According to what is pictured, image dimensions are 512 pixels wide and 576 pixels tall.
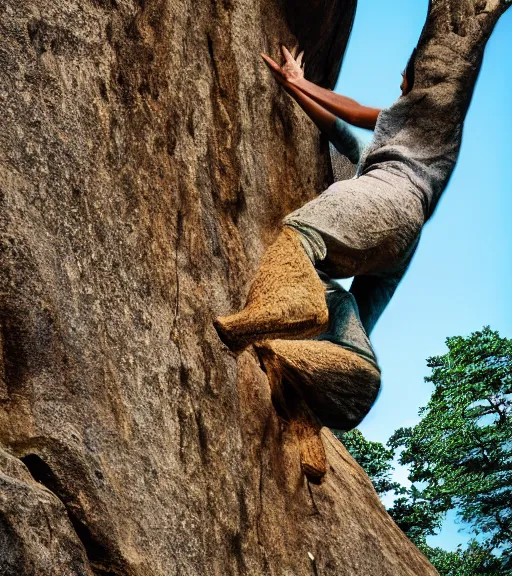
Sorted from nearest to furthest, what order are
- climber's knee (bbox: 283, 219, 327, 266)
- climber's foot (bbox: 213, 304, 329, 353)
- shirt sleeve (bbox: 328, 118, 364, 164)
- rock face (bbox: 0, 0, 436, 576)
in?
1. rock face (bbox: 0, 0, 436, 576)
2. climber's foot (bbox: 213, 304, 329, 353)
3. climber's knee (bbox: 283, 219, 327, 266)
4. shirt sleeve (bbox: 328, 118, 364, 164)

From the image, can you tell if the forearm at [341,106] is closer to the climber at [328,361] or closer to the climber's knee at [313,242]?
the climber at [328,361]

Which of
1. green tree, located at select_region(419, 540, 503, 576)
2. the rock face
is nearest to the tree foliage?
green tree, located at select_region(419, 540, 503, 576)

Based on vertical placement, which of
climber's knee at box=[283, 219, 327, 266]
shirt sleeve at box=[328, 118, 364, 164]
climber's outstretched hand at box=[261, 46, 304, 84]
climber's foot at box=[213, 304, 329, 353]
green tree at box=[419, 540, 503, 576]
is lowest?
climber's foot at box=[213, 304, 329, 353]

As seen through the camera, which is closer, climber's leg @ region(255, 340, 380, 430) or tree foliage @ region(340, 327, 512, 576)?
climber's leg @ region(255, 340, 380, 430)

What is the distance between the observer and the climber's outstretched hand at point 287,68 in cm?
695

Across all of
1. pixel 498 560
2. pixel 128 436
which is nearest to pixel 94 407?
pixel 128 436

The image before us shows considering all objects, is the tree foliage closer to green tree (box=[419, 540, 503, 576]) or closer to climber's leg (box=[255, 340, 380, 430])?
green tree (box=[419, 540, 503, 576])

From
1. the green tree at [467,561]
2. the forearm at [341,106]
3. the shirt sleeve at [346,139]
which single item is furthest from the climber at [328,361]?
the green tree at [467,561]

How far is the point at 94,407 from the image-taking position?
4391 millimetres

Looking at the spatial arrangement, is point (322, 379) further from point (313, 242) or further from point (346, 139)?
point (346, 139)

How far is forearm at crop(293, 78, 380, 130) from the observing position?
6.79 meters

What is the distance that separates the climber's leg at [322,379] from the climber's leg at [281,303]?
36 cm

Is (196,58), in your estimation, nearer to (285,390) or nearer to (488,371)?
(285,390)

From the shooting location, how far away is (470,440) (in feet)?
39.4
